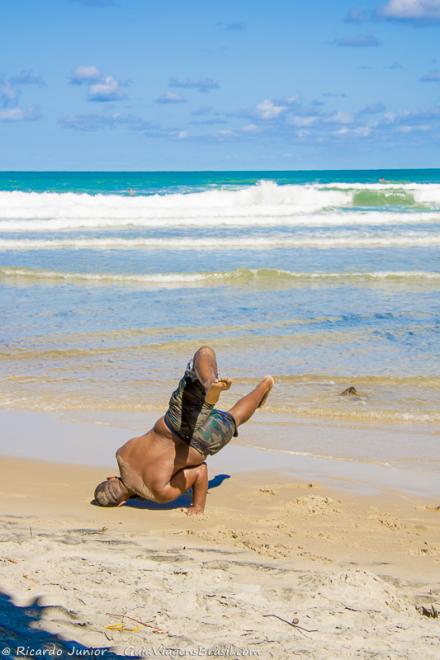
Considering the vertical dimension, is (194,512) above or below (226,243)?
below

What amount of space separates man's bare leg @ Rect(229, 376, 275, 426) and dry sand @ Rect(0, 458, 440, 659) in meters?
0.52

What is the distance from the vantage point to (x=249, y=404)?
6.37 meters

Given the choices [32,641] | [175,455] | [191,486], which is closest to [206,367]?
[175,455]

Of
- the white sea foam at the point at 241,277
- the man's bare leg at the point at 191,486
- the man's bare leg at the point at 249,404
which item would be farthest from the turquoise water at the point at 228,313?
the man's bare leg at the point at 191,486

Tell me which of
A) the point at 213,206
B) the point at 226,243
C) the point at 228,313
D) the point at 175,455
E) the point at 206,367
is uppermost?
the point at 213,206

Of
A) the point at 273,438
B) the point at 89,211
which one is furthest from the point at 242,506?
the point at 89,211

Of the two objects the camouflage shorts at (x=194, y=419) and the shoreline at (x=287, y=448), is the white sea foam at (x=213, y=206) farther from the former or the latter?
the camouflage shorts at (x=194, y=419)

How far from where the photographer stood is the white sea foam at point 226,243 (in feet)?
82.5

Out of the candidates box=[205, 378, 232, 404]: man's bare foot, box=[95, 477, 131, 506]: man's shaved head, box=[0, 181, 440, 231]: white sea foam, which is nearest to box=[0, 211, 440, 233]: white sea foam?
box=[0, 181, 440, 231]: white sea foam

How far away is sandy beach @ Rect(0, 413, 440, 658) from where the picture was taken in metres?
3.72

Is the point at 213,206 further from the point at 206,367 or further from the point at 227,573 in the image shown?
the point at 227,573

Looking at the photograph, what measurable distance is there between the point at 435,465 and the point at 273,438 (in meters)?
1.44

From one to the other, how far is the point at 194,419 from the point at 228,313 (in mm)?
8361

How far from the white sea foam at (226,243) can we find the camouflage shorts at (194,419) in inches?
739
